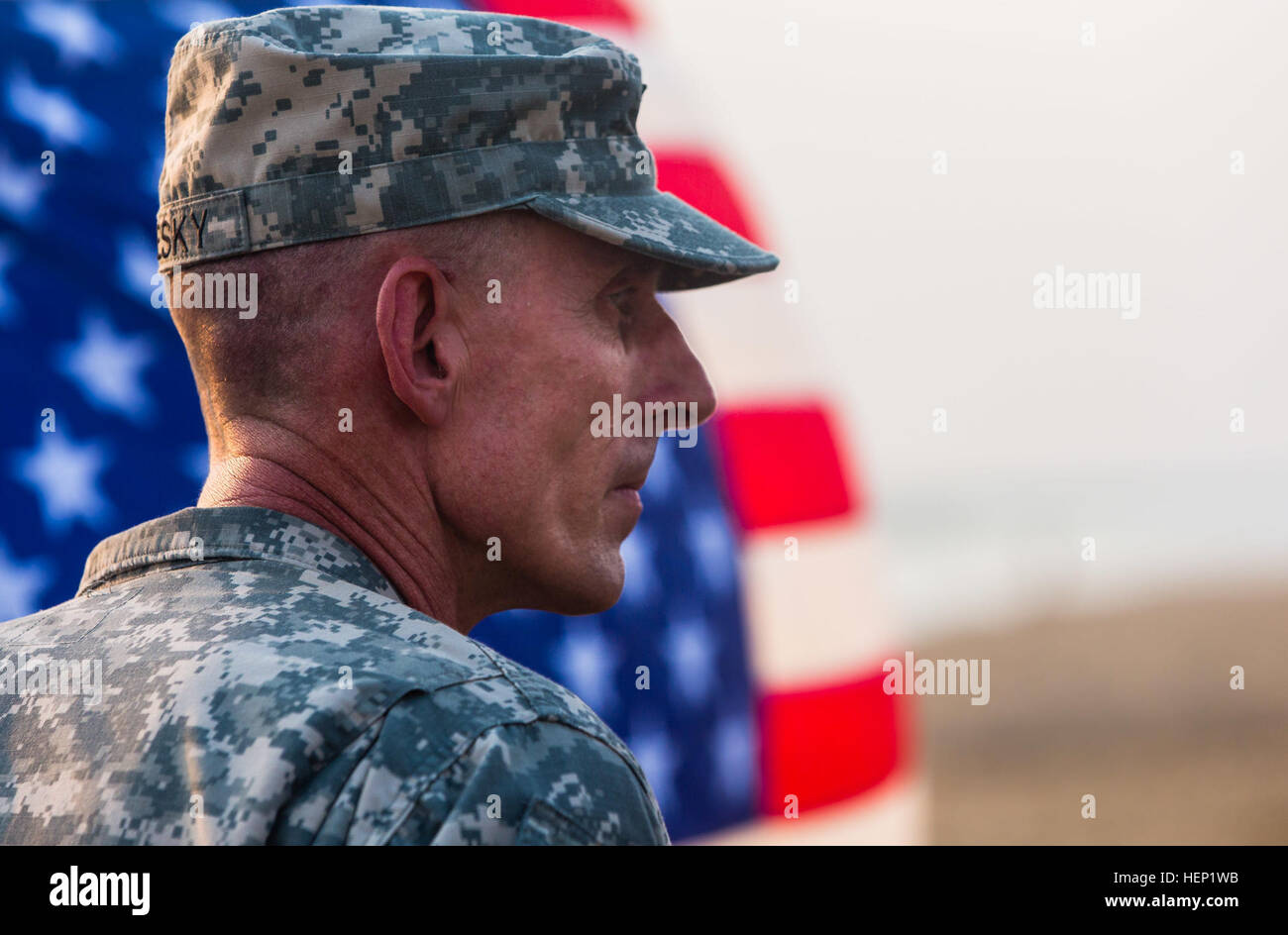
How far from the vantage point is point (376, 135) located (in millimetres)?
1479

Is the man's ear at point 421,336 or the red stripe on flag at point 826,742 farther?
the red stripe on flag at point 826,742

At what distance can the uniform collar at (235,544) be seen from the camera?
1377 mm

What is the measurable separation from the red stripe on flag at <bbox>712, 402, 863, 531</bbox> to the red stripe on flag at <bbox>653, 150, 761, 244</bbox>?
1.70ft

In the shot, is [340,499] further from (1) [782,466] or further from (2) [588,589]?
(1) [782,466]

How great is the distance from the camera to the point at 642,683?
10.3 ft

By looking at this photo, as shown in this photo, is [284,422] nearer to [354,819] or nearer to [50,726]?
[50,726]

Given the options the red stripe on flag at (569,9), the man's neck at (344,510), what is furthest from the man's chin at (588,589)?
the red stripe on flag at (569,9)

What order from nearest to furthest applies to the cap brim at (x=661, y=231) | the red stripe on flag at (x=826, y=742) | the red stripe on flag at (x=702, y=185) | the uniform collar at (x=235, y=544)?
the uniform collar at (x=235, y=544) → the cap brim at (x=661, y=231) → the red stripe on flag at (x=826, y=742) → the red stripe on flag at (x=702, y=185)

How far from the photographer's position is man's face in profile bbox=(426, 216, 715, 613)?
1512 mm

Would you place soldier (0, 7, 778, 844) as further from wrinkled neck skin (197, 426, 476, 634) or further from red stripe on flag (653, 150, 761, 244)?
red stripe on flag (653, 150, 761, 244)

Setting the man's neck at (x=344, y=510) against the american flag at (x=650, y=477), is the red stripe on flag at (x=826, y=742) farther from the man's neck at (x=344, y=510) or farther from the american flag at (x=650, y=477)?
the man's neck at (x=344, y=510)

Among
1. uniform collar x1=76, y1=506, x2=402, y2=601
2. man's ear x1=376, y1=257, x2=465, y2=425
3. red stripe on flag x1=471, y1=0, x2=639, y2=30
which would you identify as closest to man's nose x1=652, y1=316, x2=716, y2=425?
man's ear x1=376, y1=257, x2=465, y2=425

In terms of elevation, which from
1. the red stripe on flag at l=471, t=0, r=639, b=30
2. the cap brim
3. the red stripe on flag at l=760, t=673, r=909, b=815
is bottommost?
the red stripe on flag at l=760, t=673, r=909, b=815

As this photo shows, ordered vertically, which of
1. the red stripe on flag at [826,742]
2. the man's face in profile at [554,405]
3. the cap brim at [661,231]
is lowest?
the red stripe on flag at [826,742]
